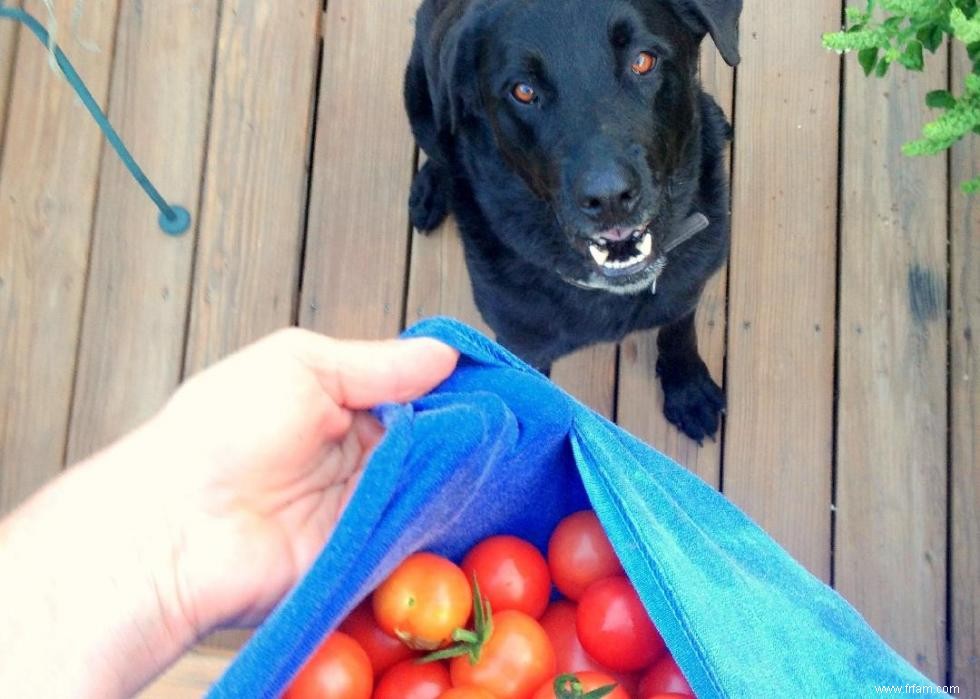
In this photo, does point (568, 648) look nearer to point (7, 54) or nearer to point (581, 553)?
point (581, 553)

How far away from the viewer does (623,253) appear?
1363mm

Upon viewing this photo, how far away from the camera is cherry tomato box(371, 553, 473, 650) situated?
79 centimetres

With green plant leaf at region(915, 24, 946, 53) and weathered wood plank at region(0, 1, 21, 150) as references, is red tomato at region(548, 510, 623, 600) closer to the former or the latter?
green plant leaf at region(915, 24, 946, 53)

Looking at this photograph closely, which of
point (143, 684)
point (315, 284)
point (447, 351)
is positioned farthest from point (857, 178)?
point (143, 684)

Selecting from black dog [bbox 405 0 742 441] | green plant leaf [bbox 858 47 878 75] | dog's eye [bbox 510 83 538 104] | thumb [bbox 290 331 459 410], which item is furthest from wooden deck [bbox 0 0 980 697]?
thumb [bbox 290 331 459 410]

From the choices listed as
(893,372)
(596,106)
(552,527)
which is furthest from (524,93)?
(893,372)

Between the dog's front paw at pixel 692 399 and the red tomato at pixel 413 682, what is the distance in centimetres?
90

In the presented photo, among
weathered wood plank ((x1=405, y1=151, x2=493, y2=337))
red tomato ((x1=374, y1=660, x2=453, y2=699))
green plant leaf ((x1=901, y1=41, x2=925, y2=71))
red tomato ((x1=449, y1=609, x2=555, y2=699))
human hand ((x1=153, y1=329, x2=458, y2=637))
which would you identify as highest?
green plant leaf ((x1=901, y1=41, x2=925, y2=71))

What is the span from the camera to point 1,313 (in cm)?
181

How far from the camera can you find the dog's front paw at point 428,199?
172 centimetres

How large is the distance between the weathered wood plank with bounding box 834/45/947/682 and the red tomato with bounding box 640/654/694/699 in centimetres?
84

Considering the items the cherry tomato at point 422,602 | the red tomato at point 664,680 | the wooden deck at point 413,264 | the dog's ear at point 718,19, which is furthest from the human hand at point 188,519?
the wooden deck at point 413,264

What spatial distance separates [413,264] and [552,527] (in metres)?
0.92

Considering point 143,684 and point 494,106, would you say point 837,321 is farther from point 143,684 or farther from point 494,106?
point 143,684
